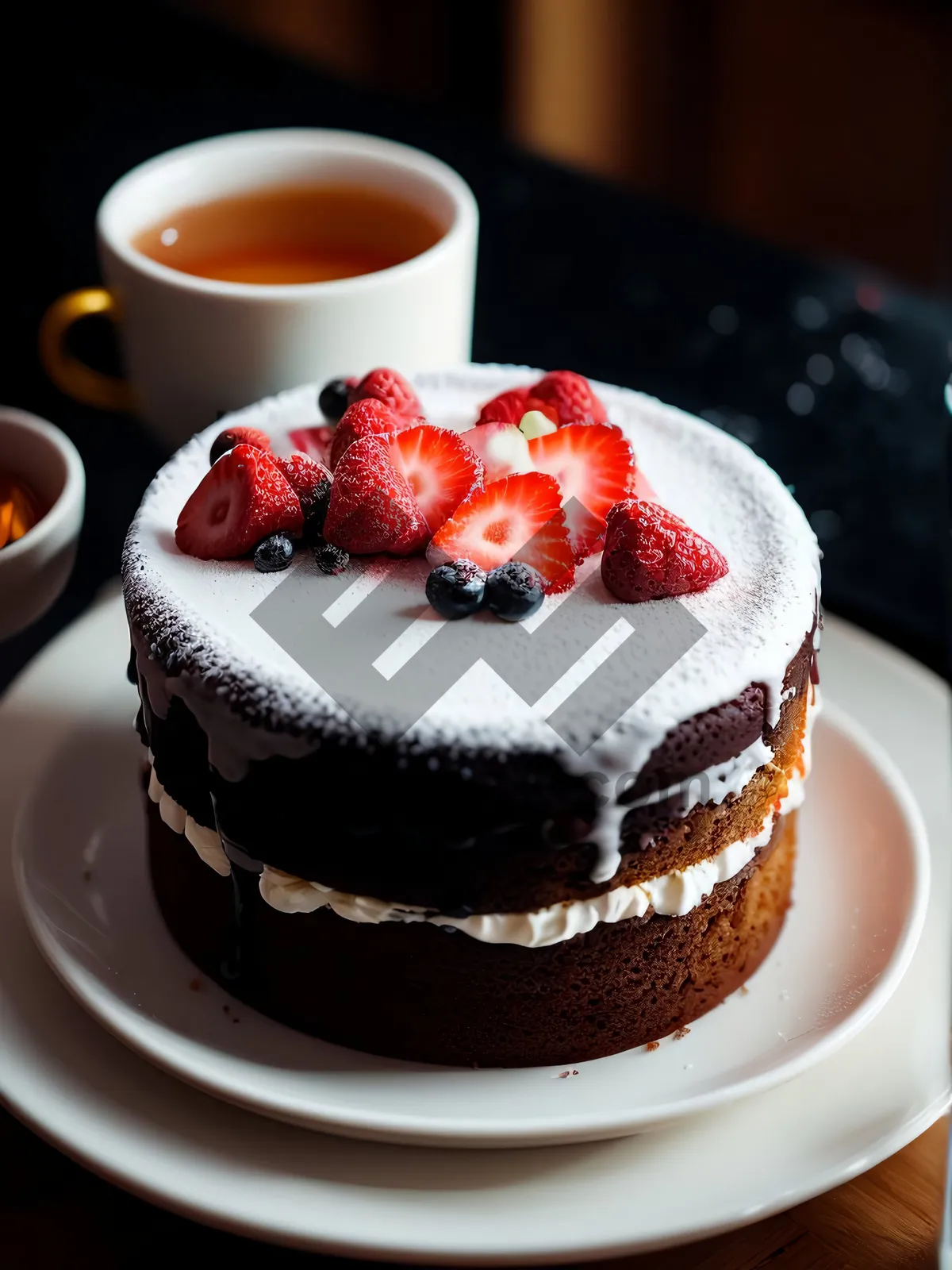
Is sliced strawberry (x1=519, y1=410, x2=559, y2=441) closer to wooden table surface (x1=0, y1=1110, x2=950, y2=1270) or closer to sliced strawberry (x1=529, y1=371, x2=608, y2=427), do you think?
sliced strawberry (x1=529, y1=371, x2=608, y2=427)

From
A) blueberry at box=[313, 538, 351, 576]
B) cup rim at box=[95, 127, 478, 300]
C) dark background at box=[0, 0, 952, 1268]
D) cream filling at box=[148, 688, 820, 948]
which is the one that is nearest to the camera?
cream filling at box=[148, 688, 820, 948]

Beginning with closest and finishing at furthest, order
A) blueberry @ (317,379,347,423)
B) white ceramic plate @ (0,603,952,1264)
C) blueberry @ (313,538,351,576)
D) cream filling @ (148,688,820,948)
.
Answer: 1. white ceramic plate @ (0,603,952,1264)
2. cream filling @ (148,688,820,948)
3. blueberry @ (313,538,351,576)
4. blueberry @ (317,379,347,423)

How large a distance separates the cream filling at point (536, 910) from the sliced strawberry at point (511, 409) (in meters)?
0.52

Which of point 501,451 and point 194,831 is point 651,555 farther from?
point 194,831

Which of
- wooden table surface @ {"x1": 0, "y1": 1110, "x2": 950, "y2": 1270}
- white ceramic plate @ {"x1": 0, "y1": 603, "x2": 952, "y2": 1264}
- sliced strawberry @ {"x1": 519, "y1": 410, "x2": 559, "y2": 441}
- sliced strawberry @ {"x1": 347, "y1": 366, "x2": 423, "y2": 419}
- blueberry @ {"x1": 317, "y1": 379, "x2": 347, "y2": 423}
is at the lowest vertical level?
wooden table surface @ {"x1": 0, "y1": 1110, "x2": 950, "y2": 1270}

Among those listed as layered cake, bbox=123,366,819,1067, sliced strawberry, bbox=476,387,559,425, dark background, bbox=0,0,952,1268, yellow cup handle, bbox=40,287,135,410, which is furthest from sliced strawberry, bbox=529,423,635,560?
yellow cup handle, bbox=40,287,135,410

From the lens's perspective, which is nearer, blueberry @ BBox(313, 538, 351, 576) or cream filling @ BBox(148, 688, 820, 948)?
cream filling @ BBox(148, 688, 820, 948)

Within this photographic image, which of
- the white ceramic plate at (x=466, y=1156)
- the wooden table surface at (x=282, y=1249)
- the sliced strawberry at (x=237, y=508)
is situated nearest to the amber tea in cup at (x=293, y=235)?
the sliced strawberry at (x=237, y=508)

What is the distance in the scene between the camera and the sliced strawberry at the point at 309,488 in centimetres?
152

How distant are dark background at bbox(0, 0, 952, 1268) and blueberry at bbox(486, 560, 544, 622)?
0.62 metres

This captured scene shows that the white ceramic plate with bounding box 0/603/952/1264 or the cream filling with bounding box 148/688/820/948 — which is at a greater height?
the cream filling with bounding box 148/688/820/948

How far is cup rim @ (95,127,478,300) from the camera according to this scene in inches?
74.3

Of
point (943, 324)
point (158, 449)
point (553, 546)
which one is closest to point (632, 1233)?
point (553, 546)

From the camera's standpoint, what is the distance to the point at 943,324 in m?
2.63
